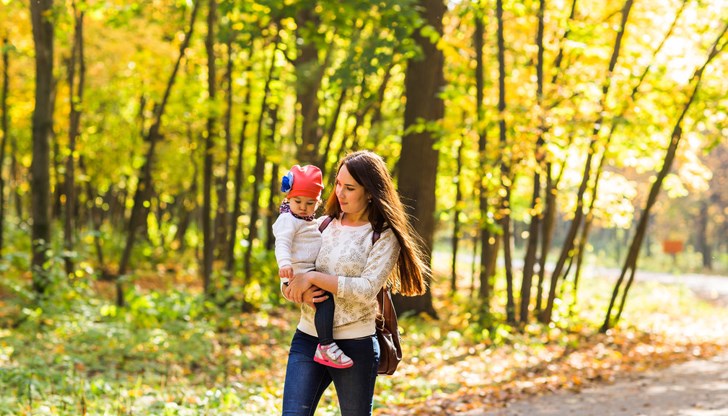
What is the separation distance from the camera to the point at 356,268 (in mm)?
3947

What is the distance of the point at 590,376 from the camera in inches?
415

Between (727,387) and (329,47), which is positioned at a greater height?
(329,47)

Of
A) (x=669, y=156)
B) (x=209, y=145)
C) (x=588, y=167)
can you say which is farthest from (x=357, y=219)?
(x=669, y=156)

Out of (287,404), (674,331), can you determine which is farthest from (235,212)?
(287,404)

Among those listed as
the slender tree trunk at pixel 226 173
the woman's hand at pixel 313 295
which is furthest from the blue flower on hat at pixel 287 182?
the slender tree trunk at pixel 226 173

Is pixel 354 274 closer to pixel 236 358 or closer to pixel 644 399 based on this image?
pixel 644 399

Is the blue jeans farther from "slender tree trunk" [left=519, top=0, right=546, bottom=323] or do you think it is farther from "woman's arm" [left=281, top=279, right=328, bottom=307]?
"slender tree trunk" [left=519, top=0, right=546, bottom=323]

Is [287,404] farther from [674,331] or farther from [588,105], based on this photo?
[674,331]

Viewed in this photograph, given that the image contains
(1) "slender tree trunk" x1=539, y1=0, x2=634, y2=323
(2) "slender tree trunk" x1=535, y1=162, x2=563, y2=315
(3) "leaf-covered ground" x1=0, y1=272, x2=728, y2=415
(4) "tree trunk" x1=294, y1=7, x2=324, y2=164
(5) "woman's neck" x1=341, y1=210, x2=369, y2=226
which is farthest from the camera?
(2) "slender tree trunk" x1=535, y1=162, x2=563, y2=315

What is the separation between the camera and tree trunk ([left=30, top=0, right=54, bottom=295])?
11711 mm

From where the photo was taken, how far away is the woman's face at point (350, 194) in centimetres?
396

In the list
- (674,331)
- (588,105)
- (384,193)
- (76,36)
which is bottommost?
(674,331)

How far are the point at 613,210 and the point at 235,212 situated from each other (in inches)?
284

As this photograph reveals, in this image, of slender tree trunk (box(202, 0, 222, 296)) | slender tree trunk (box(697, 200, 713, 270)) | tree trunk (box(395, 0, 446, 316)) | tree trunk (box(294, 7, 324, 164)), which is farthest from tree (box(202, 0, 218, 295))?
slender tree trunk (box(697, 200, 713, 270))
